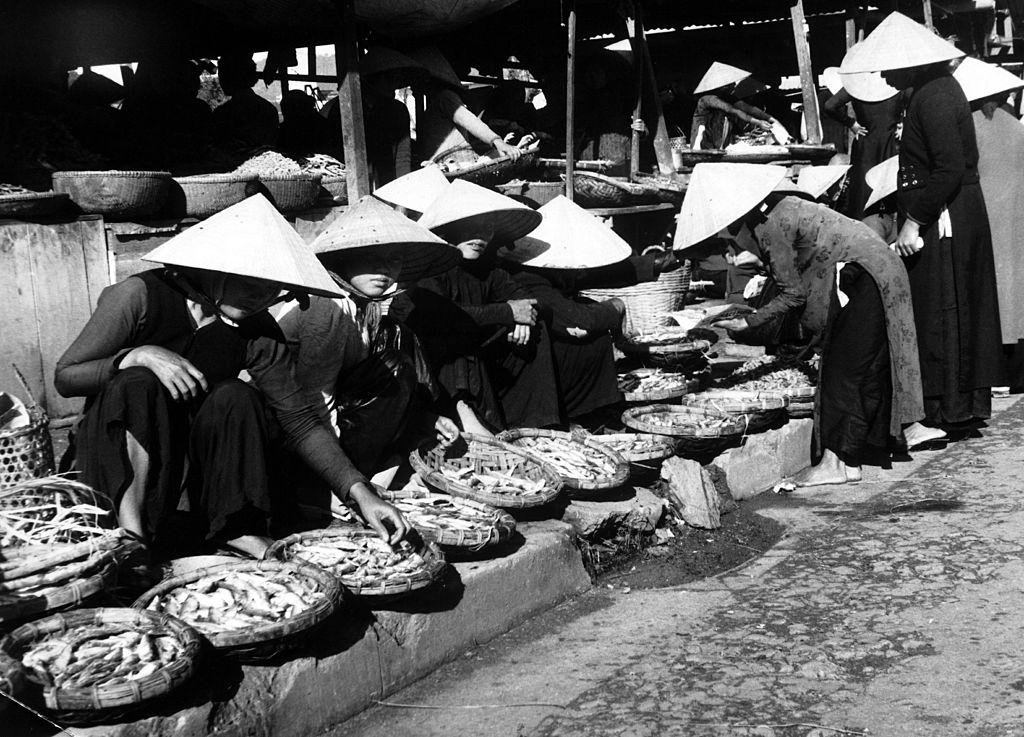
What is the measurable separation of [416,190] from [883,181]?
287cm

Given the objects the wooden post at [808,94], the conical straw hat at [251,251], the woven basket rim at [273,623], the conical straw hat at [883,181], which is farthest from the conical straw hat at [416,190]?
the wooden post at [808,94]

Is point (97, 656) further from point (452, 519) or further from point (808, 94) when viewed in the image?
point (808, 94)

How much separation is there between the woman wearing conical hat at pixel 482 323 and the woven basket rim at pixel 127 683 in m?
1.98

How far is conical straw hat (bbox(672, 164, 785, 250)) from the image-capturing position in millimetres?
4906

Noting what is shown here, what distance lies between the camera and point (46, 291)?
5117 millimetres

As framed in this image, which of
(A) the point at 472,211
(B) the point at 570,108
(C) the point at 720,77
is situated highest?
(C) the point at 720,77

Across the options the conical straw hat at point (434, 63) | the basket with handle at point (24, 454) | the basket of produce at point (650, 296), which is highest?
the conical straw hat at point (434, 63)

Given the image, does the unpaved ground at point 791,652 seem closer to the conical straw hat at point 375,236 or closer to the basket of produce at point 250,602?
the basket of produce at point 250,602

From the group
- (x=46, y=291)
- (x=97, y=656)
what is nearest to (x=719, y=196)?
(x=46, y=291)

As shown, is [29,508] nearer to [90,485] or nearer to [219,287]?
[90,485]

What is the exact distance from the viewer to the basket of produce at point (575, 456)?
13.8 feet

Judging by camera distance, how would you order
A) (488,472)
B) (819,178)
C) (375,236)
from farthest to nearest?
(819,178) < (488,472) < (375,236)

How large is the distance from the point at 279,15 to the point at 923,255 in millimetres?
3727

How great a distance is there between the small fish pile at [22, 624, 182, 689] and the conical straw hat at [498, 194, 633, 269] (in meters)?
3.04
